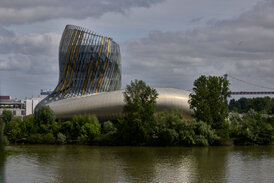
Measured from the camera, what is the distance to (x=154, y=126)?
50781mm

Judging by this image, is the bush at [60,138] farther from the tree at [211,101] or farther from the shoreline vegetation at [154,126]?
the tree at [211,101]

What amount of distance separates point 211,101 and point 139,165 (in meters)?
20.3

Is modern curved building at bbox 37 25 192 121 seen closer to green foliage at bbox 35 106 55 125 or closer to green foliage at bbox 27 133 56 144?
green foliage at bbox 35 106 55 125

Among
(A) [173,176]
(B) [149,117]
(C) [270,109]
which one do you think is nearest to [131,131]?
(B) [149,117]

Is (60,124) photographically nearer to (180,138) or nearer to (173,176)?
(180,138)

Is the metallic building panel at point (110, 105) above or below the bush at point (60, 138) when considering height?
above

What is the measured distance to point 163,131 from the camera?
164ft

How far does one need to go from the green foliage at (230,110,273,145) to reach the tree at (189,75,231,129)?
260cm

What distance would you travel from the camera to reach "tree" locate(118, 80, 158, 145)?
1980 inches

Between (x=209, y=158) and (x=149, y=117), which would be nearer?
(x=209, y=158)

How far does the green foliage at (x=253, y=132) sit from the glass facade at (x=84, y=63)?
2431 centimetres

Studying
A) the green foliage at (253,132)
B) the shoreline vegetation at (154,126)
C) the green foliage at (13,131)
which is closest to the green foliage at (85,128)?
the shoreline vegetation at (154,126)

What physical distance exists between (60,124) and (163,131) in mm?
13889

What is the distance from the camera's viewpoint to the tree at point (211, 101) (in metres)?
52.4
